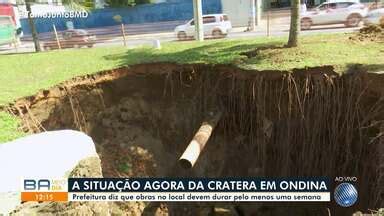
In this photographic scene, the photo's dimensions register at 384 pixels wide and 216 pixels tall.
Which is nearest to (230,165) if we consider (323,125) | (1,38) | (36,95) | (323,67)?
(323,125)

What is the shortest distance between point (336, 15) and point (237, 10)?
30.6 ft

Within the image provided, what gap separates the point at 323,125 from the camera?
713cm

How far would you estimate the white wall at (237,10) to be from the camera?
28.1 meters

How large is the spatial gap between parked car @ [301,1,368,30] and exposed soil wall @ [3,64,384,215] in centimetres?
1402

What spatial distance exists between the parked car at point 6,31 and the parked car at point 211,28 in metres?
11.6

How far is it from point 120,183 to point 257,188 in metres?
2.03

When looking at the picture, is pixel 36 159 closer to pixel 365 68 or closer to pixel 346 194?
pixel 346 194

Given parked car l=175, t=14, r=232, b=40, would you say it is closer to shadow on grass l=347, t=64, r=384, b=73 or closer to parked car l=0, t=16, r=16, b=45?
parked car l=0, t=16, r=16, b=45

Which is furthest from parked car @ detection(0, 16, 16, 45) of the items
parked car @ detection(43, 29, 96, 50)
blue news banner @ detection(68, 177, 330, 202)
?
blue news banner @ detection(68, 177, 330, 202)

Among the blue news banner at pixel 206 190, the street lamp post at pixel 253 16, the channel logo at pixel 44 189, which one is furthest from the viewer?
the street lamp post at pixel 253 16

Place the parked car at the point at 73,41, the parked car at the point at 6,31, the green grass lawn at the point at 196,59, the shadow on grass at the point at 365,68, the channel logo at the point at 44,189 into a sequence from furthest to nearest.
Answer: the parked car at the point at 6,31 → the parked car at the point at 73,41 → the green grass lawn at the point at 196,59 → the shadow on grass at the point at 365,68 → the channel logo at the point at 44,189

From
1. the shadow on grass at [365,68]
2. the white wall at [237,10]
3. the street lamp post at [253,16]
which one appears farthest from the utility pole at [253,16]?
the shadow on grass at [365,68]

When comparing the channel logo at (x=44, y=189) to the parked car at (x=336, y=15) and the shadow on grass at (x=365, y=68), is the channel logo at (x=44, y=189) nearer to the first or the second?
the shadow on grass at (x=365, y=68)

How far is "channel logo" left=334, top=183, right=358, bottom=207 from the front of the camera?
6.68 meters
